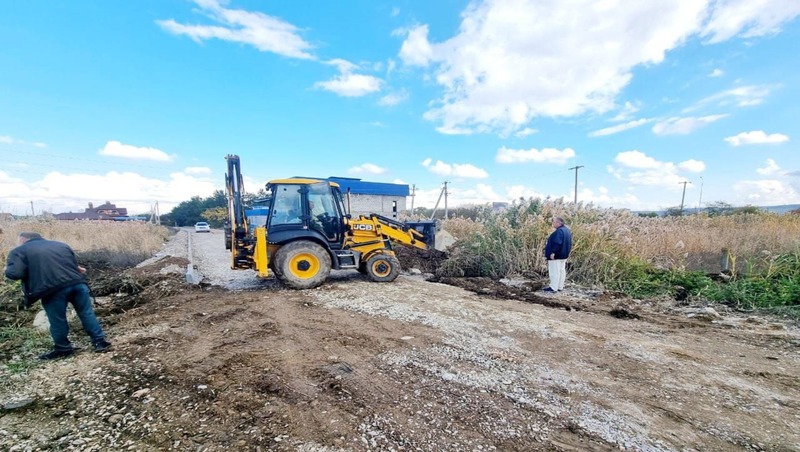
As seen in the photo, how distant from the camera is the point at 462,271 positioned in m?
9.41

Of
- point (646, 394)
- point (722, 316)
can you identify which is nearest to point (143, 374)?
point (646, 394)

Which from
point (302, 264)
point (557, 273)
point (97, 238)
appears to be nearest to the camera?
point (302, 264)

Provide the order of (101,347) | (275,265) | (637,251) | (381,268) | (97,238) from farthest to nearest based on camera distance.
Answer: (97,238), (637,251), (381,268), (275,265), (101,347)

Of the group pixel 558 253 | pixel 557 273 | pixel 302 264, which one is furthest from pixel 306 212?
pixel 557 273

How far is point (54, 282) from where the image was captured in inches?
151

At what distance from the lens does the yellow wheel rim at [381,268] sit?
7.76 meters

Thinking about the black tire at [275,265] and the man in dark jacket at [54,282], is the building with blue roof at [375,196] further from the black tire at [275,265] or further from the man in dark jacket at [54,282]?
the man in dark jacket at [54,282]

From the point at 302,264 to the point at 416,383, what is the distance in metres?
4.41

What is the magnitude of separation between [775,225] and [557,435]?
458 inches

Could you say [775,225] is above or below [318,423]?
above

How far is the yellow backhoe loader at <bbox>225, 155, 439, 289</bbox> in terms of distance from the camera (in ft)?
22.9

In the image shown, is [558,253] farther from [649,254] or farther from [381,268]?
[381,268]

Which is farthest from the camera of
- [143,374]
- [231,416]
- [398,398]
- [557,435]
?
[143,374]

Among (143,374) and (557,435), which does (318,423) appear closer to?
(557,435)
